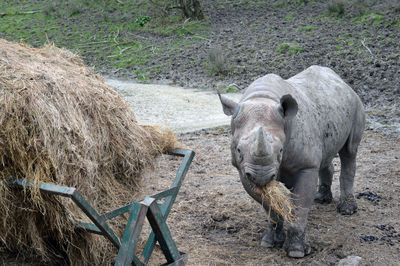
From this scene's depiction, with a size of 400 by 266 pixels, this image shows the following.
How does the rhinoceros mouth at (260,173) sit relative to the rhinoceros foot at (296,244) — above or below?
above

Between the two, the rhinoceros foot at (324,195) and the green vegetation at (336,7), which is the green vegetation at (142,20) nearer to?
the green vegetation at (336,7)

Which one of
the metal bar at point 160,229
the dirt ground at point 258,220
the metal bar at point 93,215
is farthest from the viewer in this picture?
the dirt ground at point 258,220

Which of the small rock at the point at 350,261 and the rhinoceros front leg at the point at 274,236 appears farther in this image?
the rhinoceros front leg at the point at 274,236

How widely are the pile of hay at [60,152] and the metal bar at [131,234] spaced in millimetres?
359

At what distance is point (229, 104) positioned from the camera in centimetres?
455

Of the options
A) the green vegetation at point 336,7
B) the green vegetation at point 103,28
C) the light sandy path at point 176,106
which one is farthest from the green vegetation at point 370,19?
the light sandy path at point 176,106

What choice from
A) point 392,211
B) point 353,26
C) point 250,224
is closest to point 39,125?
point 250,224

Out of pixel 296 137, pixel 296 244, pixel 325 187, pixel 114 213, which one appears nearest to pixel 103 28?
pixel 325 187

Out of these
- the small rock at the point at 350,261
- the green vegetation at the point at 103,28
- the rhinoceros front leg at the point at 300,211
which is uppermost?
the rhinoceros front leg at the point at 300,211

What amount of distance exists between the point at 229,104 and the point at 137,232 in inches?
58.9

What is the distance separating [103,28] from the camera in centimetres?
1675

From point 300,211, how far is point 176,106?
18.5ft

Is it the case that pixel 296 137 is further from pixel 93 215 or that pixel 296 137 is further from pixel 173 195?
pixel 93 215

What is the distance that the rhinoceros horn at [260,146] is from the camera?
3879 millimetres
